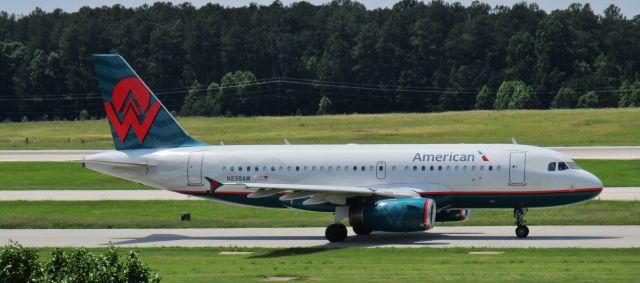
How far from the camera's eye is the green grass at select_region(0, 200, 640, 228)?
4531 centimetres

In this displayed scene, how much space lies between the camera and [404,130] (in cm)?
11462

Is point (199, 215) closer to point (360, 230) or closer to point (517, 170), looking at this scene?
point (360, 230)

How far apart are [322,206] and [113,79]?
968 cm

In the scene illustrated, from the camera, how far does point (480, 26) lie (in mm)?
175250

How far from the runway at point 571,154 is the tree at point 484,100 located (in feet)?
226

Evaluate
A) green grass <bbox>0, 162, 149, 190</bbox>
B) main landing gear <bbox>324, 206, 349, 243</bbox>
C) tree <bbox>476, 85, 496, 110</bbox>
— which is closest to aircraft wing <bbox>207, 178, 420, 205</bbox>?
main landing gear <bbox>324, 206, 349, 243</bbox>

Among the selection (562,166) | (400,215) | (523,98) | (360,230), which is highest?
(523,98)

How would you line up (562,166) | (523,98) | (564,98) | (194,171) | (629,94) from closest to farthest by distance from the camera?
(562,166), (194,171), (629,94), (523,98), (564,98)

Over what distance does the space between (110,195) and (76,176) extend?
14548 mm

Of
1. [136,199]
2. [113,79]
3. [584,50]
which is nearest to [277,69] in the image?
[584,50]

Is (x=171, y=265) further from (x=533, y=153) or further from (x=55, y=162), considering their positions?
(x=55, y=162)

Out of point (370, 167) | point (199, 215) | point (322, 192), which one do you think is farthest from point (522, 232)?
point (199, 215)

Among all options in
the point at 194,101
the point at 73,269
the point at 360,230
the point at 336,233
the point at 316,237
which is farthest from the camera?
the point at 194,101

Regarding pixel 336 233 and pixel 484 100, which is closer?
pixel 336 233
